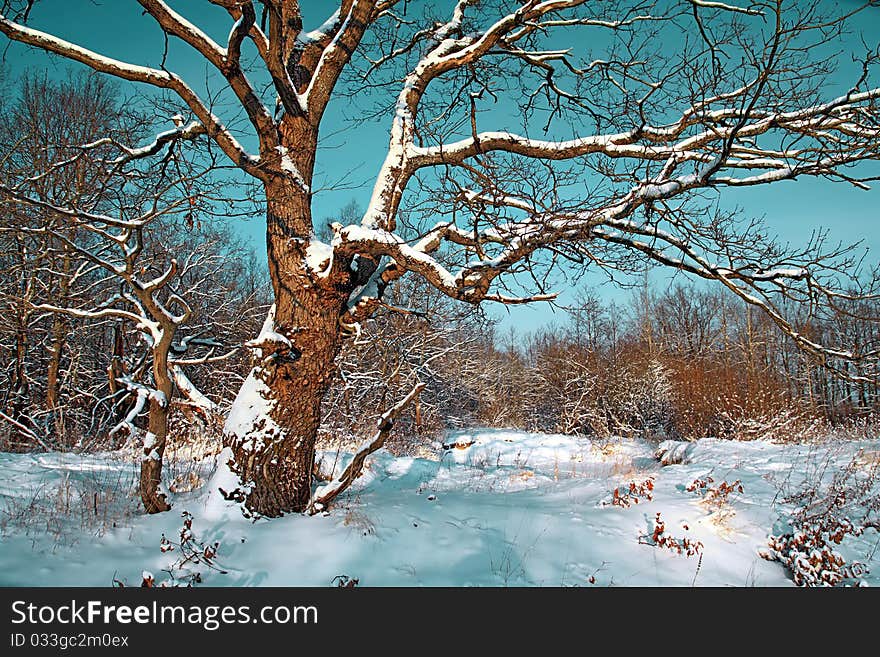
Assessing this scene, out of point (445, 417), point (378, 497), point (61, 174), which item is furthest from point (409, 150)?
point (445, 417)

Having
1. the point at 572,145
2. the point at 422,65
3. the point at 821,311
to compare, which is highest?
the point at 422,65

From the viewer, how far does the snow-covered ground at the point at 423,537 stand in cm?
300

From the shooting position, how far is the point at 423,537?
11.7ft

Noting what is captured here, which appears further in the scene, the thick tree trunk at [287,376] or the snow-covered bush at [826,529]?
the thick tree trunk at [287,376]

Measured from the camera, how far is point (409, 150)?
4.68 m

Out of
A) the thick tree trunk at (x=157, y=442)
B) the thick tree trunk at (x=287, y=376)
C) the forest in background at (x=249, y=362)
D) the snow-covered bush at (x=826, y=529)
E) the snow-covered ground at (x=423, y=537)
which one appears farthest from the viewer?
the forest in background at (x=249, y=362)

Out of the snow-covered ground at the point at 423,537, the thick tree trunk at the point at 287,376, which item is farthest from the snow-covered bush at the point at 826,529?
the thick tree trunk at the point at 287,376

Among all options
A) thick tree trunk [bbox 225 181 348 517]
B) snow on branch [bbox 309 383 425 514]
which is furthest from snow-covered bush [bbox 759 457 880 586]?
thick tree trunk [bbox 225 181 348 517]

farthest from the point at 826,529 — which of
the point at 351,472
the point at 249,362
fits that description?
the point at 249,362

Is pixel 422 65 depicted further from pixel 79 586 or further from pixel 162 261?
pixel 162 261

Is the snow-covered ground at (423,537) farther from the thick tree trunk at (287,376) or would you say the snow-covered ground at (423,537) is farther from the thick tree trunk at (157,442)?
the thick tree trunk at (287,376)

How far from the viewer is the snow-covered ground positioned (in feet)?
9.83

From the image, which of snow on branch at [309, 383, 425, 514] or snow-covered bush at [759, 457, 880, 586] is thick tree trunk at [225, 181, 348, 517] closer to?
snow on branch at [309, 383, 425, 514]

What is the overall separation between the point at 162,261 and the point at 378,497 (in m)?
11.7
